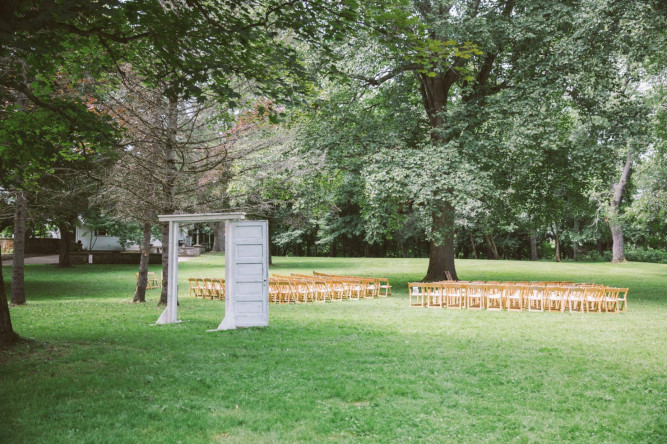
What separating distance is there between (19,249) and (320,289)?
9.82 m

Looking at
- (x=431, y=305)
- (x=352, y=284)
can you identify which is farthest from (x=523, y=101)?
(x=352, y=284)

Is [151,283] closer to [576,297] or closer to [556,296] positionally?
[556,296]

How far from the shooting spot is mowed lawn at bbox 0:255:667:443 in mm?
5219

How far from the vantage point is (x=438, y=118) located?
21016 mm

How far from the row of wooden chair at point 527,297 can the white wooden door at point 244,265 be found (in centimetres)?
692

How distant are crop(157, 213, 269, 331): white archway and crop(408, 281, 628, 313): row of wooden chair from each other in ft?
22.3

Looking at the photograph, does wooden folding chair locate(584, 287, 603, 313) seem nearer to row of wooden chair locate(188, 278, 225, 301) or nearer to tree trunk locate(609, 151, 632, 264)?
row of wooden chair locate(188, 278, 225, 301)

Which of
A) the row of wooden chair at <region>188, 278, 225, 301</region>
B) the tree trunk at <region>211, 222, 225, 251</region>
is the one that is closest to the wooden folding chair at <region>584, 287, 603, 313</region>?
the row of wooden chair at <region>188, 278, 225, 301</region>

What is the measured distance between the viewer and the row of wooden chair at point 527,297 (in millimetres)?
15672

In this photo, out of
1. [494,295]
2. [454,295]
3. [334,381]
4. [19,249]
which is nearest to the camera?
[334,381]

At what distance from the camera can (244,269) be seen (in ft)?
36.8

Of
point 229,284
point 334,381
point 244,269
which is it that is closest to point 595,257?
point 244,269

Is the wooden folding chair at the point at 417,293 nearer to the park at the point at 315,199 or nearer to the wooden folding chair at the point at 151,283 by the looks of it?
the park at the point at 315,199

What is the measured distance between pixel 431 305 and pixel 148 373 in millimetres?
11943
